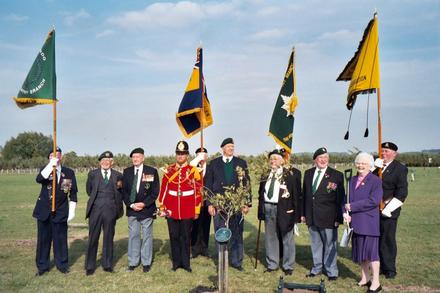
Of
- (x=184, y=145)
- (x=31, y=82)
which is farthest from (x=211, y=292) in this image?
(x=31, y=82)

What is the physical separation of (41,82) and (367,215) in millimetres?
6115

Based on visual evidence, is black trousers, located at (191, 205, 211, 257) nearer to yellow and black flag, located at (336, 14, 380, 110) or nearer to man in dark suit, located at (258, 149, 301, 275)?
A: man in dark suit, located at (258, 149, 301, 275)

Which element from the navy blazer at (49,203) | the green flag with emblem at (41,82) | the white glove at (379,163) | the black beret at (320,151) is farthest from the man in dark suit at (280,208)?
the green flag with emblem at (41,82)

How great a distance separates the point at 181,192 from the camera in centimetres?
751

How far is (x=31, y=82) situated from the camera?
7.66 metres

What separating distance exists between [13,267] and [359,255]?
6297 millimetres

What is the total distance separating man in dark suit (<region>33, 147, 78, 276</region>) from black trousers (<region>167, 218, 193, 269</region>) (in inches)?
73.3

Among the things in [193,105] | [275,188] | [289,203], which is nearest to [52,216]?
[193,105]

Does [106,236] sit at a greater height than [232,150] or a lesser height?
lesser

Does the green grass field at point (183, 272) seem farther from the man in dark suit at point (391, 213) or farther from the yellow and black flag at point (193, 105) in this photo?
the yellow and black flag at point (193, 105)

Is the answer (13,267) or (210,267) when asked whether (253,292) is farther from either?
(13,267)

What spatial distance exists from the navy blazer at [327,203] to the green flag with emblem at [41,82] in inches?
199

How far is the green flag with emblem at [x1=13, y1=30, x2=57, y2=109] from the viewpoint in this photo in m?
7.62

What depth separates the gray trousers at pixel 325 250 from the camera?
6938mm
